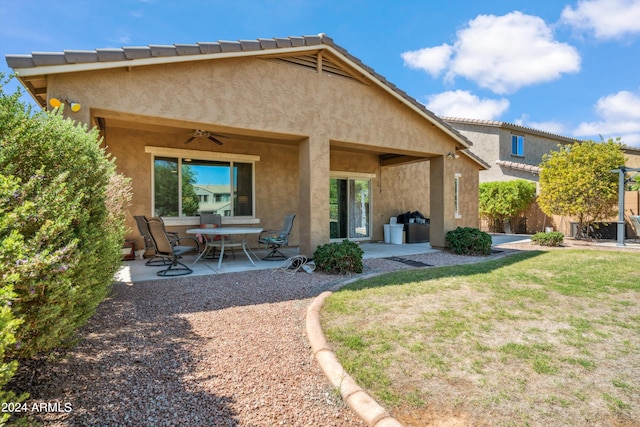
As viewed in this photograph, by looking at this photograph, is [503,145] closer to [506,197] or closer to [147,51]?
[506,197]

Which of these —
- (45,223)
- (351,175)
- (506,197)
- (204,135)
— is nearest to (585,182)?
(506,197)

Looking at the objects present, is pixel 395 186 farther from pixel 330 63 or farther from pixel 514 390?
pixel 514 390

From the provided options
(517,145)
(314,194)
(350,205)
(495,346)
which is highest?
(517,145)

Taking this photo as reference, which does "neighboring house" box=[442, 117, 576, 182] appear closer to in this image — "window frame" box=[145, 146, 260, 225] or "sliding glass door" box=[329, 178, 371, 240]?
"sliding glass door" box=[329, 178, 371, 240]

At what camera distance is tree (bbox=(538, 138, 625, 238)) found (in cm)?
1311

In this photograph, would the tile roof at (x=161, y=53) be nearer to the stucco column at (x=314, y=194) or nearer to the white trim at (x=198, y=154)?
the stucco column at (x=314, y=194)

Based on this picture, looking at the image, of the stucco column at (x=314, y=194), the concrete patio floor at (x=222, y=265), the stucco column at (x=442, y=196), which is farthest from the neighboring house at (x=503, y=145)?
the stucco column at (x=314, y=194)

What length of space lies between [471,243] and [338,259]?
5222 mm

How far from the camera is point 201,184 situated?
33.0 feet

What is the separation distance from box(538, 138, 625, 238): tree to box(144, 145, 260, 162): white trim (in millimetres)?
12653

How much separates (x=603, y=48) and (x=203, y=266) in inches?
808

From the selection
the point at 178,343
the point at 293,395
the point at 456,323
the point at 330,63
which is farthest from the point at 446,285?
the point at 330,63

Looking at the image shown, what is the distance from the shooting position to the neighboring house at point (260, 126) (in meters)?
5.80

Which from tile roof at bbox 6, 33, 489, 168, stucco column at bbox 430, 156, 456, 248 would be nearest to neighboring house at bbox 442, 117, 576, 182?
stucco column at bbox 430, 156, 456, 248
